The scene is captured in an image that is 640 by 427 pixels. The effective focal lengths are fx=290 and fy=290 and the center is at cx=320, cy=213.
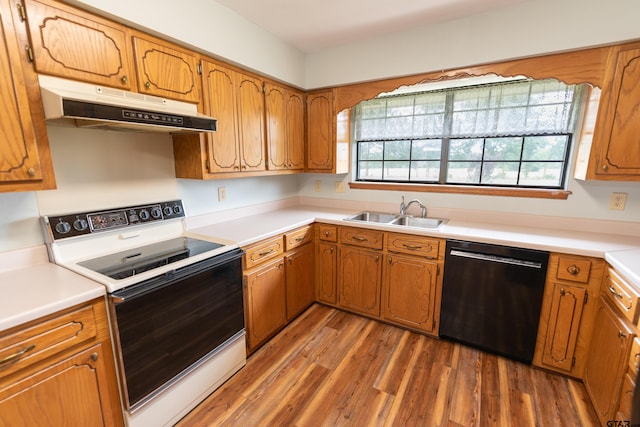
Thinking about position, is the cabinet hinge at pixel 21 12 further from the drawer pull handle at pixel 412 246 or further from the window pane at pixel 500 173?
the window pane at pixel 500 173

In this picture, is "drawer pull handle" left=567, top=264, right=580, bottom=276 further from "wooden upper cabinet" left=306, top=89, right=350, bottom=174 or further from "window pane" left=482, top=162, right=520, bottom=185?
"wooden upper cabinet" left=306, top=89, right=350, bottom=174

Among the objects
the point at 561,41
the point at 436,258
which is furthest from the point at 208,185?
the point at 561,41

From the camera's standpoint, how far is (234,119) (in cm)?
218

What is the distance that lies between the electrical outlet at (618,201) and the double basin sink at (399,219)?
110cm

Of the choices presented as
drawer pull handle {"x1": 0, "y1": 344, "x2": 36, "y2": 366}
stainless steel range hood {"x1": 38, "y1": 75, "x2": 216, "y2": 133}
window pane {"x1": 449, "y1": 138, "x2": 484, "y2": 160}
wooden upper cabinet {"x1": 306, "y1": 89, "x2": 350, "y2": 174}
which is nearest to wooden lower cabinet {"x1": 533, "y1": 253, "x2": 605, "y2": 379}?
window pane {"x1": 449, "y1": 138, "x2": 484, "y2": 160}

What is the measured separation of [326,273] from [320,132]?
1.40m

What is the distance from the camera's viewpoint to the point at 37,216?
1503 mm

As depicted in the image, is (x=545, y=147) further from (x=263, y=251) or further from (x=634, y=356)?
(x=263, y=251)

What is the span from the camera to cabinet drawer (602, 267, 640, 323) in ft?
4.45

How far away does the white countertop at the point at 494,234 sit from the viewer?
1.69 metres

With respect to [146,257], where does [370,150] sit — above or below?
above

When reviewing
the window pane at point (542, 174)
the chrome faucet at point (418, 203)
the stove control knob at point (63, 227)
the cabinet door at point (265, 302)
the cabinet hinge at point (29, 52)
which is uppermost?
the cabinet hinge at point (29, 52)

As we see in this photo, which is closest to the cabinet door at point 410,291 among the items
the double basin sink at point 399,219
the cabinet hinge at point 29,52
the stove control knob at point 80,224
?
the double basin sink at point 399,219

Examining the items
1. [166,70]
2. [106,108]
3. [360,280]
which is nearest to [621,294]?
[360,280]
